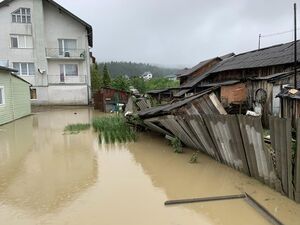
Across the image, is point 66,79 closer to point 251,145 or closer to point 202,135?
point 202,135

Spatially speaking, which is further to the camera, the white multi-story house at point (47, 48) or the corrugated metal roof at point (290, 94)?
the white multi-story house at point (47, 48)

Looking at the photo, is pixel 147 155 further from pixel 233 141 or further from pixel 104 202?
pixel 104 202

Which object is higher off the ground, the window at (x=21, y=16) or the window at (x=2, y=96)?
the window at (x=21, y=16)

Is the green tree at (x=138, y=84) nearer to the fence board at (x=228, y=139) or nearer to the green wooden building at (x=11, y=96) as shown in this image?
the green wooden building at (x=11, y=96)

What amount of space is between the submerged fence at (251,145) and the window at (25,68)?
92.3 feet

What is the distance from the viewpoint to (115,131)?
15602 mm

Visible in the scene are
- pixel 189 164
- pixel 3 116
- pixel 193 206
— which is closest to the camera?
pixel 193 206

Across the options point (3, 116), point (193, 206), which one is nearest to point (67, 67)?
point (3, 116)

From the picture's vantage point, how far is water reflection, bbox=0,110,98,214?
22.5ft

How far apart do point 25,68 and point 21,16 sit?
5565 millimetres

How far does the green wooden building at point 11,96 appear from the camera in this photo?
19.3m

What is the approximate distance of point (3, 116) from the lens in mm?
19266

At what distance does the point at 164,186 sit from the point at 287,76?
391 inches

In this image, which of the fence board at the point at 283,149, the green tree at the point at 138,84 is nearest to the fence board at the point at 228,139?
the fence board at the point at 283,149
